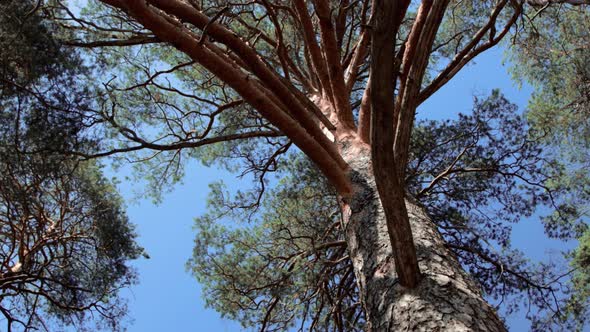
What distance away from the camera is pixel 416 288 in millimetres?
1764

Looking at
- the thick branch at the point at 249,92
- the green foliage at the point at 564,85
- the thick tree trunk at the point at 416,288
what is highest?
the green foliage at the point at 564,85

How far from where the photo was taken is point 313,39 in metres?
3.65

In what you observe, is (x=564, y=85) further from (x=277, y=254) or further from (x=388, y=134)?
(x=388, y=134)

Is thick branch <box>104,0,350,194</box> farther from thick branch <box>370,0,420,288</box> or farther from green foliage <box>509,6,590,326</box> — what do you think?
green foliage <box>509,6,590,326</box>

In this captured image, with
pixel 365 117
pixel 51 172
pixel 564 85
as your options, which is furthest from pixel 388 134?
pixel 564 85

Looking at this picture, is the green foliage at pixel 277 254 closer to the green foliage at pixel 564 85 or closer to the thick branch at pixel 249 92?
the thick branch at pixel 249 92

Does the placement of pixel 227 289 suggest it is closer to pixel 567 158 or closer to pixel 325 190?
pixel 325 190

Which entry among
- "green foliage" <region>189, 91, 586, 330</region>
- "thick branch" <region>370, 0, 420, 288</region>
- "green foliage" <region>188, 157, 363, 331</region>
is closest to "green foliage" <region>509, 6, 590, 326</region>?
"green foliage" <region>189, 91, 586, 330</region>

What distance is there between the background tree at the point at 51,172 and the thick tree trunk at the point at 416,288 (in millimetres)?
1973

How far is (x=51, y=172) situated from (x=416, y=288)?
2.92 meters

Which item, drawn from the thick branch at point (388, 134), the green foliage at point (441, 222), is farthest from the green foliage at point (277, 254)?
the thick branch at point (388, 134)

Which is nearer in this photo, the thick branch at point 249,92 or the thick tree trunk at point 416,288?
the thick tree trunk at point 416,288

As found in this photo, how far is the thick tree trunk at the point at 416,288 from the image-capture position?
1.61m

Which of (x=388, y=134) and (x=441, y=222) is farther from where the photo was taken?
(x=441, y=222)
